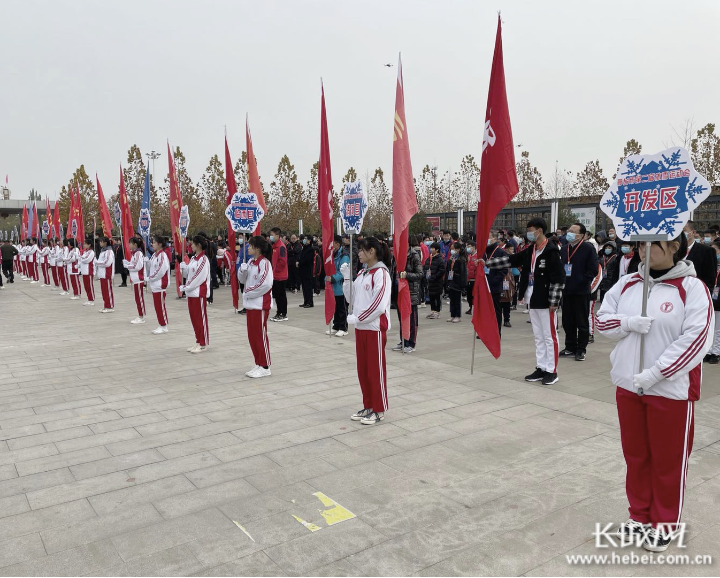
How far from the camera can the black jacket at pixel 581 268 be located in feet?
27.6

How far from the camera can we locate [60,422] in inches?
233

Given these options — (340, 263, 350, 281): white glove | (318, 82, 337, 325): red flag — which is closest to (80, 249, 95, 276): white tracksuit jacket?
(340, 263, 350, 281): white glove

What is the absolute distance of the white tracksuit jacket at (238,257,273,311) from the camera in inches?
298

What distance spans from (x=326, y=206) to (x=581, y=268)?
13.9 ft

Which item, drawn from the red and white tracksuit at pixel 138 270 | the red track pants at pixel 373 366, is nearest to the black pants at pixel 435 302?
the red and white tracksuit at pixel 138 270

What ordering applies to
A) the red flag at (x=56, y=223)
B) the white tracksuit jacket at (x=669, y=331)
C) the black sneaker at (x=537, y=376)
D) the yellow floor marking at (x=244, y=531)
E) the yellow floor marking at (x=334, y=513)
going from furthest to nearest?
the red flag at (x=56, y=223) → the black sneaker at (x=537, y=376) → the yellow floor marking at (x=334, y=513) → the yellow floor marking at (x=244, y=531) → the white tracksuit jacket at (x=669, y=331)

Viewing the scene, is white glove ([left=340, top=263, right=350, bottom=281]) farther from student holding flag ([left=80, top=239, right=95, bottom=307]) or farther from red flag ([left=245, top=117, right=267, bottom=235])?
student holding flag ([left=80, top=239, right=95, bottom=307])

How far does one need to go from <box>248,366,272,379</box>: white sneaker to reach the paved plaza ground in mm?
111

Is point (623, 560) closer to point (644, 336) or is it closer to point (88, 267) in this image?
point (644, 336)

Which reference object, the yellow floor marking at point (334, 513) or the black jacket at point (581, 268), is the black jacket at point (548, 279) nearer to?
the black jacket at point (581, 268)

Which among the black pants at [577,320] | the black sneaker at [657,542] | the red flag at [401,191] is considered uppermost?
the red flag at [401,191]

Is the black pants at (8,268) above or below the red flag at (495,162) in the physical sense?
below

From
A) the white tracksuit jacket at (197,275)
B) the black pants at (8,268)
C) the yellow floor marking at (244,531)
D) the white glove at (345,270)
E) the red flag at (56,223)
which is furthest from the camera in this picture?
the black pants at (8,268)

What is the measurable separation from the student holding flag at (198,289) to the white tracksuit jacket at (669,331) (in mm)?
6883
